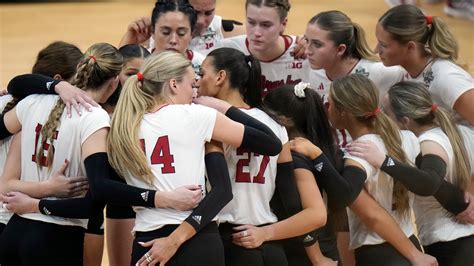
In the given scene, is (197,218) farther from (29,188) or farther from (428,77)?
(428,77)

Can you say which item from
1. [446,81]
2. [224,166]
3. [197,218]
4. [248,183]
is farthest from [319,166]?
[446,81]

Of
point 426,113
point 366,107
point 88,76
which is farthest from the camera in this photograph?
point 426,113

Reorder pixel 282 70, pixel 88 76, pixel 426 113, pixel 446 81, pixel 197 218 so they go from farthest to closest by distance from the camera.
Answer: pixel 282 70
pixel 446 81
pixel 426 113
pixel 88 76
pixel 197 218

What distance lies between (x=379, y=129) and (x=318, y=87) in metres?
0.95

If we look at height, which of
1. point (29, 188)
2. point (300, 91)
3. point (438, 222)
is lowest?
point (438, 222)

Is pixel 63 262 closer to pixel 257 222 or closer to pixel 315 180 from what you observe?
pixel 257 222

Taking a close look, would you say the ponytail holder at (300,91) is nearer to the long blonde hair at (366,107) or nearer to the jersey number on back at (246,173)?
the long blonde hair at (366,107)

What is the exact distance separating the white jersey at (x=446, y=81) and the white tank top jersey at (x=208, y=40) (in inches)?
50.9

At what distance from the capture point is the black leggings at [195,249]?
3020 millimetres

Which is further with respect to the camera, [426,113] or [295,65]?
[295,65]

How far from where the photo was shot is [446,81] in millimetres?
3859

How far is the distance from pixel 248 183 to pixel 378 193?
0.56 meters

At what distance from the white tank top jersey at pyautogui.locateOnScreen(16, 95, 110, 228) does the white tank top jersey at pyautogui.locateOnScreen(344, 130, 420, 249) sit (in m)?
0.98

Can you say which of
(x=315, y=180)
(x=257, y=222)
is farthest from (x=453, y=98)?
(x=257, y=222)
